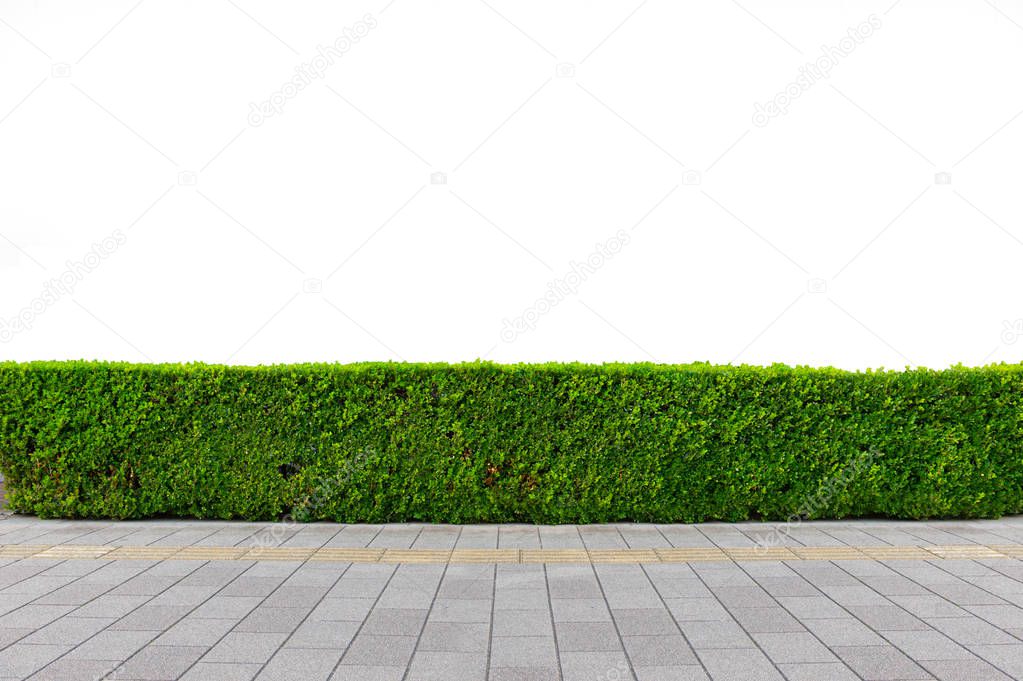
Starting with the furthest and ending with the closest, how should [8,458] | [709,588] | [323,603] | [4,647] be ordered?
[8,458]
[709,588]
[323,603]
[4,647]

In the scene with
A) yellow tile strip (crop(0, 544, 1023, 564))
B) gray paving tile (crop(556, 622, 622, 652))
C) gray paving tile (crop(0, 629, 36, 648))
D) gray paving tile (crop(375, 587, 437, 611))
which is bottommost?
gray paving tile (crop(0, 629, 36, 648))

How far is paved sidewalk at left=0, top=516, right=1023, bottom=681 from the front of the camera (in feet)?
14.6

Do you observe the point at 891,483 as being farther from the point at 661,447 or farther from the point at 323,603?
the point at 323,603

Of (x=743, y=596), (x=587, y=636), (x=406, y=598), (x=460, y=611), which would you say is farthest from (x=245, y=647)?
(x=743, y=596)

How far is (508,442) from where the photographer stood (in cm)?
844

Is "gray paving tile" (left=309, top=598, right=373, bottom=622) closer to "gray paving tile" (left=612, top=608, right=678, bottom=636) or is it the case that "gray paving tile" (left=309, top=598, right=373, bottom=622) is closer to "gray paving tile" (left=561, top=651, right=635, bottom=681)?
"gray paving tile" (left=561, top=651, right=635, bottom=681)

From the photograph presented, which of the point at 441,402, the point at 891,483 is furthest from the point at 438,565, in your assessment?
the point at 891,483

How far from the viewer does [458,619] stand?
17.1ft

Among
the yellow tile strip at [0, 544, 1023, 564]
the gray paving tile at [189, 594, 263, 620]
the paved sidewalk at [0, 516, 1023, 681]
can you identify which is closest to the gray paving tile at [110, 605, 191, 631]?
the paved sidewalk at [0, 516, 1023, 681]

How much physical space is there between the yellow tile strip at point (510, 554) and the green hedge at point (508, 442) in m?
1.18

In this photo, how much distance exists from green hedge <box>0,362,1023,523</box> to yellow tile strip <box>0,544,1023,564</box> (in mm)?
1183

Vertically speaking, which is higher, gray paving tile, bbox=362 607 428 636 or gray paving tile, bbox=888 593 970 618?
gray paving tile, bbox=888 593 970 618

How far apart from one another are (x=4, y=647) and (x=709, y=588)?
211 inches

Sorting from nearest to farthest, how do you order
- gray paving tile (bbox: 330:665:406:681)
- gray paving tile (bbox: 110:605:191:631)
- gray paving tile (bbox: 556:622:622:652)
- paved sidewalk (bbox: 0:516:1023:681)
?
gray paving tile (bbox: 330:665:406:681) → paved sidewalk (bbox: 0:516:1023:681) → gray paving tile (bbox: 556:622:622:652) → gray paving tile (bbox: 110:605:191:631)
